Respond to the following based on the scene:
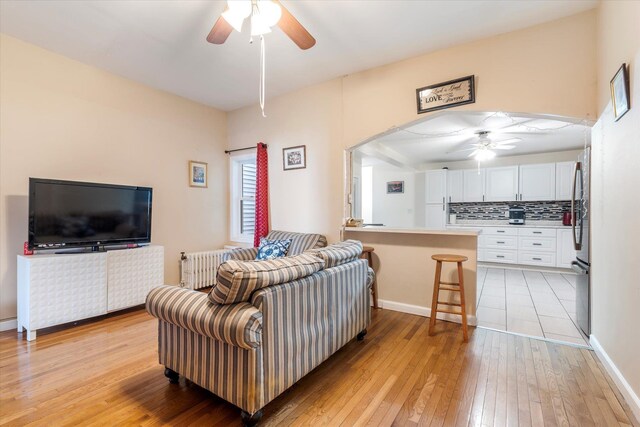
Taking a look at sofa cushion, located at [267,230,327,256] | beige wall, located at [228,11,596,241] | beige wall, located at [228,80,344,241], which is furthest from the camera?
beige wall, located at [228,80,344,241]

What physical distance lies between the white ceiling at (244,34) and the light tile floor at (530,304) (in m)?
2.77

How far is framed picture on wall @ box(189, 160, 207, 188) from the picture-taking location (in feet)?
13.8

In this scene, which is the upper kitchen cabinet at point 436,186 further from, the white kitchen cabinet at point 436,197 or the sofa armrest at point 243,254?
the sofa armrest at point 243,254

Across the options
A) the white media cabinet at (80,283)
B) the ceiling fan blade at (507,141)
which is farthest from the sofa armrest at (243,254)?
the ceiling fan blade at (507,141)

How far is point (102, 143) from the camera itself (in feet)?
10.9

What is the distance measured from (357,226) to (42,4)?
3428mm

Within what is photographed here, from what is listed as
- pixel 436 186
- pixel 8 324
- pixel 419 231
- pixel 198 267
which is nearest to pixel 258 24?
pixel 419 231

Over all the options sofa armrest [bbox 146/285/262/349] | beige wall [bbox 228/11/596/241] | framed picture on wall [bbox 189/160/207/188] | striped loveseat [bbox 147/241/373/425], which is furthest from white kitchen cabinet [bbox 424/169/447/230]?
sofa armrest [bbox 146/285/262/349]

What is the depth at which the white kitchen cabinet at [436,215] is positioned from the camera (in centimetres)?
672

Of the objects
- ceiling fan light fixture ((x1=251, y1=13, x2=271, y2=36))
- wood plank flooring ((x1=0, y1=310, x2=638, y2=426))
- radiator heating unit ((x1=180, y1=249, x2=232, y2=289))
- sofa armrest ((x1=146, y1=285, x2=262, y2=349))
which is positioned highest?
ceiling fan light fixture ((x1=251, y1=13, x2=271, y2=36))

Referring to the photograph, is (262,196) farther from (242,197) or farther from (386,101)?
(386,101)

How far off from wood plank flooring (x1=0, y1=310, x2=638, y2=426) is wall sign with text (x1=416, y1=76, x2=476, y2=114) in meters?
2.20

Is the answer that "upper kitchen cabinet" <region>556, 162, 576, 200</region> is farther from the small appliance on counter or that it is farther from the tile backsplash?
the small appliance on counter

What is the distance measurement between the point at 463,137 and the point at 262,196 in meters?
3.40
